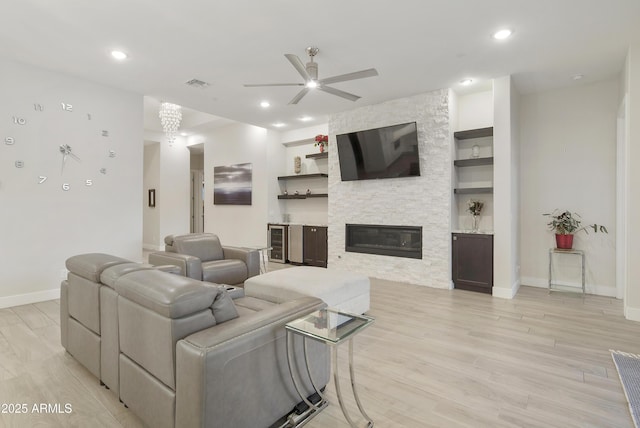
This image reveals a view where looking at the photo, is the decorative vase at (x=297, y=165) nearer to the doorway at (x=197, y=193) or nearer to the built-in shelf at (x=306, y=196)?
the built-in shelf at (x=306, y=196)

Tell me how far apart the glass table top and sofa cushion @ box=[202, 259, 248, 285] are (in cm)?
245

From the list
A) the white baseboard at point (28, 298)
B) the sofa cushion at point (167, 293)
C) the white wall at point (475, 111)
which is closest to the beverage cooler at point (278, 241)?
the white baseboard at point (28, 298)

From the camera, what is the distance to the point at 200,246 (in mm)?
4453

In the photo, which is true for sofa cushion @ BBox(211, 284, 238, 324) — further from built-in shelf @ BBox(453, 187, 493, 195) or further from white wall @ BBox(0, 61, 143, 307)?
built-in shelf @ BBox(453, 187, 493, 195)

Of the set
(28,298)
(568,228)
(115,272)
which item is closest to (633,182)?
(568,228)

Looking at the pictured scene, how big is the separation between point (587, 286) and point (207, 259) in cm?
545

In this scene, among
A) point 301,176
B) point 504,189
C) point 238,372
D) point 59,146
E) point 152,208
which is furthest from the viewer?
point 152,208

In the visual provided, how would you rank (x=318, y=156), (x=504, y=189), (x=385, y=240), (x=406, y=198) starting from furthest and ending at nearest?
(x=318, y=156) → (x=385, y=240) → (x=406, y=198) → (x=504, y=189)

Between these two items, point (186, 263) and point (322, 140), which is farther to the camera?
point (322, 140)

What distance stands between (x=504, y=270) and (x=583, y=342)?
5.03 feet

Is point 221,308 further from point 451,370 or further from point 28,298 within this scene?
point 28,298

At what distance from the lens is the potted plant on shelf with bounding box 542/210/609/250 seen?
4594 mm

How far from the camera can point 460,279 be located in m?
4.88

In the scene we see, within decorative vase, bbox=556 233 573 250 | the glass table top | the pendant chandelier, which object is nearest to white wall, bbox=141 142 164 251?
the pendant chandelier
